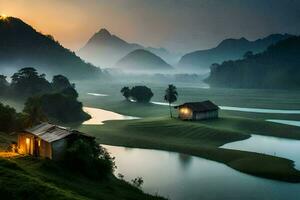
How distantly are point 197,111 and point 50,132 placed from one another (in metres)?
69.9

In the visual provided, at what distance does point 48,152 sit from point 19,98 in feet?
499

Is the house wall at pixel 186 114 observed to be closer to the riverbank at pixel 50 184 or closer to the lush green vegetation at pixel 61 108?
the lush green vegetation at pixel 61 108

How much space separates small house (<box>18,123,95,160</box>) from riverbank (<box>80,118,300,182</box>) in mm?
32962

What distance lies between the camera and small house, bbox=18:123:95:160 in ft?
165

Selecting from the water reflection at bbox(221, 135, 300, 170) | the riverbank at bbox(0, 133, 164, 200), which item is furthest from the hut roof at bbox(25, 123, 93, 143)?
the water reflection at bbox(221, 135, 300, 170)

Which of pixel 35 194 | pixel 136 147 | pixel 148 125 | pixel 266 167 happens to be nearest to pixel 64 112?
pixel 148 125

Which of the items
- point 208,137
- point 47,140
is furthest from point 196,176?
point 208,137

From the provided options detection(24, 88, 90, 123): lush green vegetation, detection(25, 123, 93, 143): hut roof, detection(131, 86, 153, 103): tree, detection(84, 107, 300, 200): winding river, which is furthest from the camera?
detection(131, 86, 153, 103): tree

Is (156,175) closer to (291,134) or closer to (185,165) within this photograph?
(185,165)

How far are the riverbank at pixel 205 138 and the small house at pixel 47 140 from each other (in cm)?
3296

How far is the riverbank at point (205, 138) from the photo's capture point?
6850cm

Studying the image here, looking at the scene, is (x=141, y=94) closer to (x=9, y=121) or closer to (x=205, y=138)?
(x=205, y=138)

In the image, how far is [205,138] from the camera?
95562 mm

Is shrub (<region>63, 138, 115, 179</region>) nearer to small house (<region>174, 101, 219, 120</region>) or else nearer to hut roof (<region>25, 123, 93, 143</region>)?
→ hut roof (<region>25, 123, 93, 143</region>)
